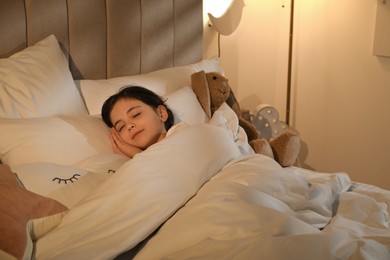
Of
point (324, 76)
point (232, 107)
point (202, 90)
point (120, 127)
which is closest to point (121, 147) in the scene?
point (120, 127)

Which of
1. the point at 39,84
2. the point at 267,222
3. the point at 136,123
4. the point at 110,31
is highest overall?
the point at 110,31

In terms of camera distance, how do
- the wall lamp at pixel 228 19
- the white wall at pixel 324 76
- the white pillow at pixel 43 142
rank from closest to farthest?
1. the white pillow at pixel 43 142
2. the wall lamp at pixel 228 19
3. the white wall at pixel 324 76

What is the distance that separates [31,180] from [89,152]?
0.27 metres

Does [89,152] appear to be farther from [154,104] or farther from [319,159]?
[319,159]

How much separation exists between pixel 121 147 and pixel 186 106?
477mm

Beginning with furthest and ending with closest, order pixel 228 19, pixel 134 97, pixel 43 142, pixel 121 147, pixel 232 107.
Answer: pixel 228 19 → pixel 232 107 → pixel 134 97 → pixel 121 147 → pixel 43 142

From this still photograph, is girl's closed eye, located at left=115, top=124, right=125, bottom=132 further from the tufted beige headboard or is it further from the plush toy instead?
the plush toy

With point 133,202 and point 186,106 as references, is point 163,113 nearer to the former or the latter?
point 186,106

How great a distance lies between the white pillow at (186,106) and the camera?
1.81 metres

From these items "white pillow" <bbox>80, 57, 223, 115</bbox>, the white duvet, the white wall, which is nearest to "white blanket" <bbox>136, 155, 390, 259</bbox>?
the white duvet

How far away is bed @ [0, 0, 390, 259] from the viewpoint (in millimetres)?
934

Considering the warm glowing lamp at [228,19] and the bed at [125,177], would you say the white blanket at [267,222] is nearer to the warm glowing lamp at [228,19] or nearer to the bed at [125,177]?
the bed at [125,177]

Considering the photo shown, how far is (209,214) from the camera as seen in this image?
1008 millimetres

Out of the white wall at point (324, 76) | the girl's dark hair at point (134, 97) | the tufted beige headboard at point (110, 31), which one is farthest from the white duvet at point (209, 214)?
the white wall at point (324, 76)
